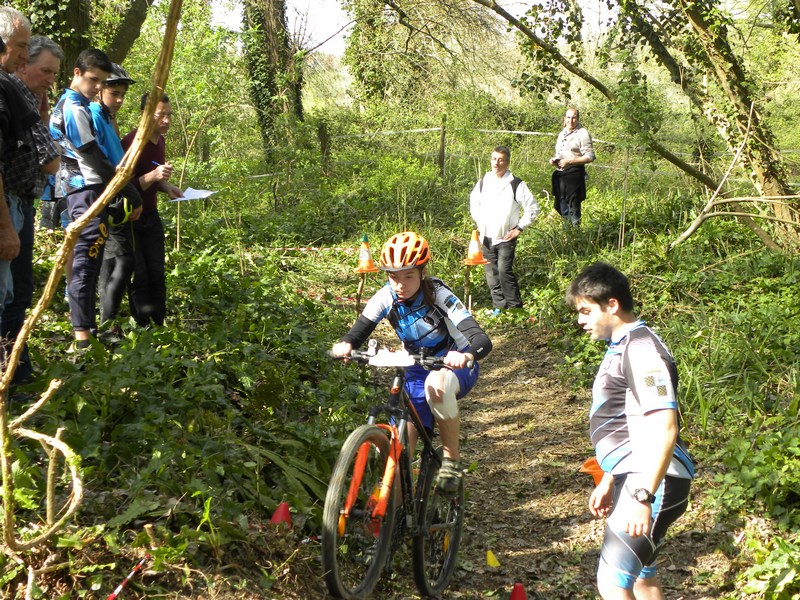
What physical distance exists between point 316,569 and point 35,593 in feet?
4.36

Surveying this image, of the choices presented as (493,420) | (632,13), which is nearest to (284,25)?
(632,13)

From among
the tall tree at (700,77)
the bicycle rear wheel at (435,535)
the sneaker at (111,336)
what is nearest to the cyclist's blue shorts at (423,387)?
the bicycle rear wheel at (435,535)

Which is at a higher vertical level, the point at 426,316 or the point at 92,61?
the point at 92,61

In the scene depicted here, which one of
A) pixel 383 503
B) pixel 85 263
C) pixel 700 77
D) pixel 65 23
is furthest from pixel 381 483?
pixel 700 77

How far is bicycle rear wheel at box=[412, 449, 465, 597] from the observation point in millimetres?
4133

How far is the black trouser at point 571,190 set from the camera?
11609mm

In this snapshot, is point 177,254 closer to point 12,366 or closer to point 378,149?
point 12,366

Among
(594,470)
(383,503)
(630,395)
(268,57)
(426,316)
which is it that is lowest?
(383,503)

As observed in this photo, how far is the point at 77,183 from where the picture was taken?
5.51 meters

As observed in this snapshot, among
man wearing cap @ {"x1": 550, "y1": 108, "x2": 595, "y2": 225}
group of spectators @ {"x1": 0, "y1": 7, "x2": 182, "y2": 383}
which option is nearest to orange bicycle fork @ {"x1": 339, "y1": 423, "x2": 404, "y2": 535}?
Result: group of spectators @ {"x1": 0, "y1": 7, "x2": 182, "y2": 383}

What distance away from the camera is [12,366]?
2.27 meters

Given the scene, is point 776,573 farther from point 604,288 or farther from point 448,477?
point 604,288

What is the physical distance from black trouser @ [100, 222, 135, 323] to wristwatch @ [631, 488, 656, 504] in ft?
13.9

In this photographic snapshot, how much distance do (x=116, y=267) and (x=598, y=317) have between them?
3920 mm
